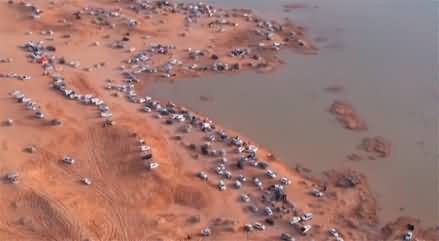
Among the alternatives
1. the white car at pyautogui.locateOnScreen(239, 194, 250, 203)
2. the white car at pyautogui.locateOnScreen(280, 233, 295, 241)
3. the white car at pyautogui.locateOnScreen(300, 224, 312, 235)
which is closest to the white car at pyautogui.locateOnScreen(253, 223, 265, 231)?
the white car at pyautogui.locateOnScreen(280, 233, 295, 241)

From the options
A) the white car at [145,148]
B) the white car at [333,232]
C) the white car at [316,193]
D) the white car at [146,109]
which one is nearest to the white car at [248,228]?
the white car at [333,232]

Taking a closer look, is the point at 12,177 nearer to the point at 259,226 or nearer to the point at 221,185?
the point at 221,185

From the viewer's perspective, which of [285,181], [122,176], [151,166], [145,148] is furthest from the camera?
[145,148]

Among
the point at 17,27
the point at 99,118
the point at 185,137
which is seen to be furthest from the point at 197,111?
the point at 17,27

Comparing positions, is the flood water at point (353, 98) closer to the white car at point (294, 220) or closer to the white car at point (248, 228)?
the white car at point (294, 220)

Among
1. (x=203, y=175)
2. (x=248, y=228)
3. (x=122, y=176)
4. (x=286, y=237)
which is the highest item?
(x=203, y=175)

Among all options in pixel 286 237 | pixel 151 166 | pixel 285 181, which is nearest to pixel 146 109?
pixel 151 166
